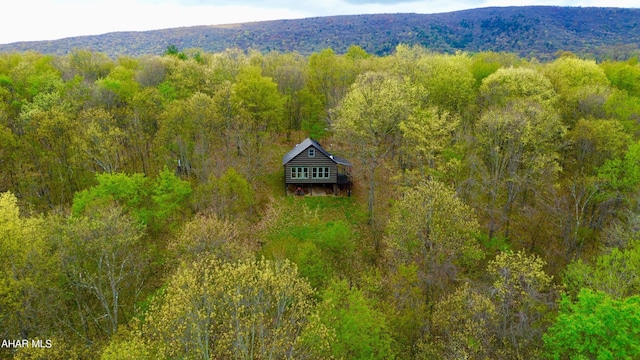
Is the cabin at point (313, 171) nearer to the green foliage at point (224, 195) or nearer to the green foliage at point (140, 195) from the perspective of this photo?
the green foliage at point (224, 195)

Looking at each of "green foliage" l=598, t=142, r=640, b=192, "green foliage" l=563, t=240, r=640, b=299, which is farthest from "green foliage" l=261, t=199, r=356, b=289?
"green foliage" l=598, t=142, r=640, b=192

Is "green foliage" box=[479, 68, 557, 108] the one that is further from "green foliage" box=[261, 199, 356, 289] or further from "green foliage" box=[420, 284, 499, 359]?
"green foliage" box=[420, 284, 499, 359]

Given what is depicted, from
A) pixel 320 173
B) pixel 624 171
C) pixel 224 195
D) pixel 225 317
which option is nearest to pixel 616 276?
pixel 624 171

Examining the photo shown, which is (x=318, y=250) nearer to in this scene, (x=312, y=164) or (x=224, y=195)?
(x=224, y=195)

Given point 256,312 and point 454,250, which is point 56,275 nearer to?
point 256,312

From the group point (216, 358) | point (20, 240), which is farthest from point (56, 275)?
point (216, 358)

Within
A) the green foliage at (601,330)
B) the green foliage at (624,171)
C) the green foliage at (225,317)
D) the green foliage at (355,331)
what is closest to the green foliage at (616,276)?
the green foliage at (601,330)

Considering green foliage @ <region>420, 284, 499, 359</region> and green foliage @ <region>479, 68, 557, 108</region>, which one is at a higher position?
green foliage @ <region>479, 68, 557, 108</region>
